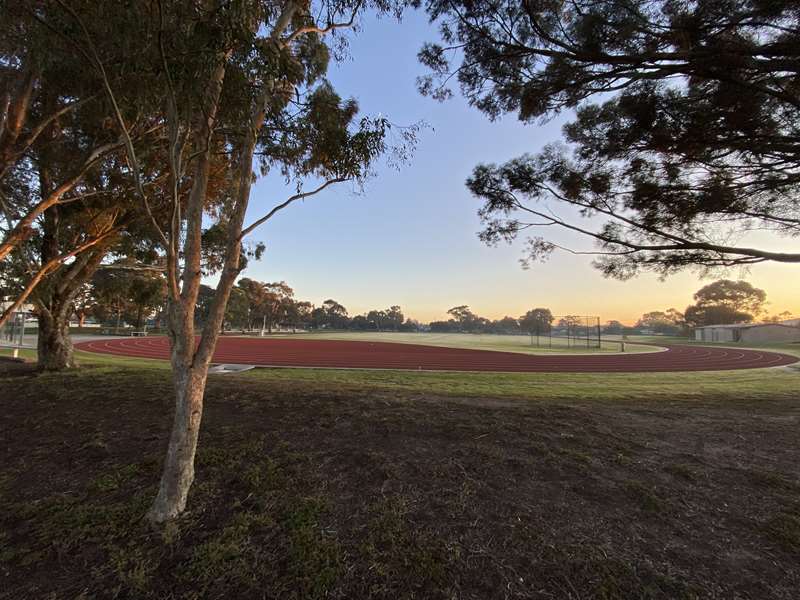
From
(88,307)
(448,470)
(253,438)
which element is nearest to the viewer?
(448,470)

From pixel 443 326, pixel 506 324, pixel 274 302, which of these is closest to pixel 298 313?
pixel 274 302

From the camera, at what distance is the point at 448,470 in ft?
10.6

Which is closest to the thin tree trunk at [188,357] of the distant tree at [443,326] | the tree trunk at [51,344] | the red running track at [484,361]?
the tree trunk at [51,344]

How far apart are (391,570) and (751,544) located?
2345mm

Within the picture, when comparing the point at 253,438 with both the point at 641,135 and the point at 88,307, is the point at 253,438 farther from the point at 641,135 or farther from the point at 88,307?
the point at 88,307

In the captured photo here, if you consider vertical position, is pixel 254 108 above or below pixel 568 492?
above

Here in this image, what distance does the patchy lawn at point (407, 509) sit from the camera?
6.91ft

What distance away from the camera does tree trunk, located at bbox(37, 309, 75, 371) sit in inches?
358

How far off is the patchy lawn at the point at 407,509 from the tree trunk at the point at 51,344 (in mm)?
5576

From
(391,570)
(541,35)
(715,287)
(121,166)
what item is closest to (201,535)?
(391,570)

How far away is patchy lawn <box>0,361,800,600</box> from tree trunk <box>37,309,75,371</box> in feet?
18.3

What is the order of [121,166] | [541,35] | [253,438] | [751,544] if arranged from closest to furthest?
[751,544] → [253,438] → [541,35] → [121,166]

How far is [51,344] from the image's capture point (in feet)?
30.1

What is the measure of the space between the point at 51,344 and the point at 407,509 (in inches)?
433
